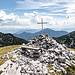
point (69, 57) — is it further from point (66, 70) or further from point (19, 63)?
point (19, 63)

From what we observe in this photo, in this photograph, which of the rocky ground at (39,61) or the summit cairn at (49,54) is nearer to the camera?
the rocky ground at (39,61)

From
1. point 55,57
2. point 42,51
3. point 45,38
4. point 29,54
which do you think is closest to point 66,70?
point 55,57

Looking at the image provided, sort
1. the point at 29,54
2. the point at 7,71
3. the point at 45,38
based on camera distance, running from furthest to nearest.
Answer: the point at 45,38, the point at 29,54, the point at 7,71

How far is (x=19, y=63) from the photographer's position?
95.2ft

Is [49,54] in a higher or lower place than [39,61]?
higher

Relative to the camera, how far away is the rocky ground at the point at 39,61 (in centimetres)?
2569

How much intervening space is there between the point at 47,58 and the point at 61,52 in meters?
6.60

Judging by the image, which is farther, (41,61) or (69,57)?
(69,57)

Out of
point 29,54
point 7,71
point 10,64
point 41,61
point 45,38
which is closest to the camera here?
point 7,71

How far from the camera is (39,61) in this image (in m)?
31.9

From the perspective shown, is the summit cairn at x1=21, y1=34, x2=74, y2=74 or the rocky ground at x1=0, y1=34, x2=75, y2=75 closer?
the rocky ground at x1=0, y1=34, x2=75, y2=75

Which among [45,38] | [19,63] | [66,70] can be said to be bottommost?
[66,70]

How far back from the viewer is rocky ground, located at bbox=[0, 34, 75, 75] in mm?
25692

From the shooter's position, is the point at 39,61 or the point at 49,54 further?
the point at 49,54
